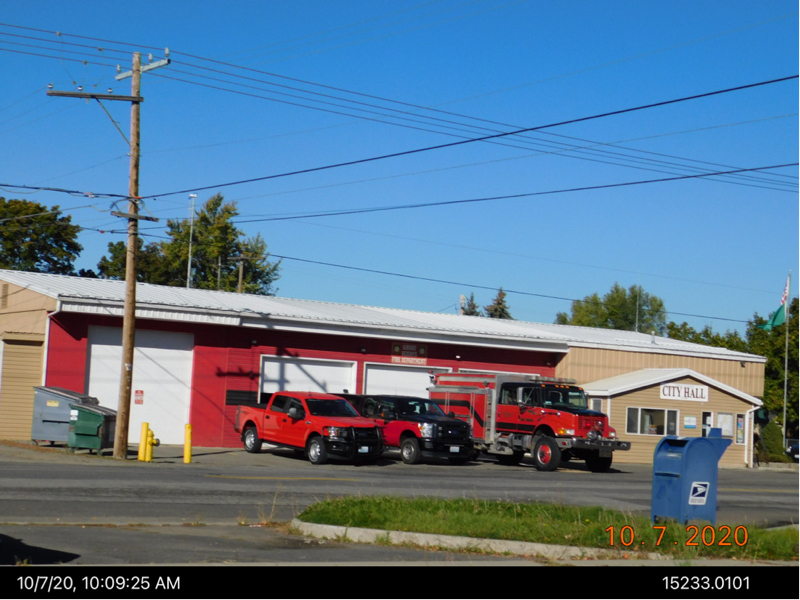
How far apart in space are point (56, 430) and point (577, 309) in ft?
276

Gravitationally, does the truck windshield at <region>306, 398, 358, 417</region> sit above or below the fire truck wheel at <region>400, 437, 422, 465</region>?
above

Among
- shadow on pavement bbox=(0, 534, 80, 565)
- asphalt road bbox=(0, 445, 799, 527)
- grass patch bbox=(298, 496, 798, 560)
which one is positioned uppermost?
grass patch bbox=(298, 496, 798, 560)

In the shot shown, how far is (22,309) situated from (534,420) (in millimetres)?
16775

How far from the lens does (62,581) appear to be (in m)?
7.56

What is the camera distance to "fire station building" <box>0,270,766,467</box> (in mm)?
27875

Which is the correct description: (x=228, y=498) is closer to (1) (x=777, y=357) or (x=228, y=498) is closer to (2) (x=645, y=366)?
(2) (x=645, y=366)

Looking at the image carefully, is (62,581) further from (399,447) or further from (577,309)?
(577,309)

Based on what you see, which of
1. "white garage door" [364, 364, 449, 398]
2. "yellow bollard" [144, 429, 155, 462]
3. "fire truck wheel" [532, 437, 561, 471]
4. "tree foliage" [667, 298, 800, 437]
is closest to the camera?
"yellow bollard" [144, 429, 155, 462]

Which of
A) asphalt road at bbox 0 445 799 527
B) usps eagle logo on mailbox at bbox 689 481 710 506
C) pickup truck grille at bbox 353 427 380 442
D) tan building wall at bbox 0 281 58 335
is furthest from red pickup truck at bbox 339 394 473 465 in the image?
usps eagle logo on mailbox at bbox 689 481 710 506

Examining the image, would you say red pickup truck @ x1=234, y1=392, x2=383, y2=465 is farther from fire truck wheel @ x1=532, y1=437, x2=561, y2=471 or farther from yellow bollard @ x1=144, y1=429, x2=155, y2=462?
fire truck wheel @ x1=532, y1=437, x2=561, y2=471


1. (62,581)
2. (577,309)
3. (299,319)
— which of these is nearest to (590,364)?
(299,319)

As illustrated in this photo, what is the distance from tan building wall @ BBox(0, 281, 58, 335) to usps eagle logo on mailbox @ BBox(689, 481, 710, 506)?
2096cm

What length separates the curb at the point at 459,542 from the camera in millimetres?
9938

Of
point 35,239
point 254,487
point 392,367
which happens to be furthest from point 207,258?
point 254,487
